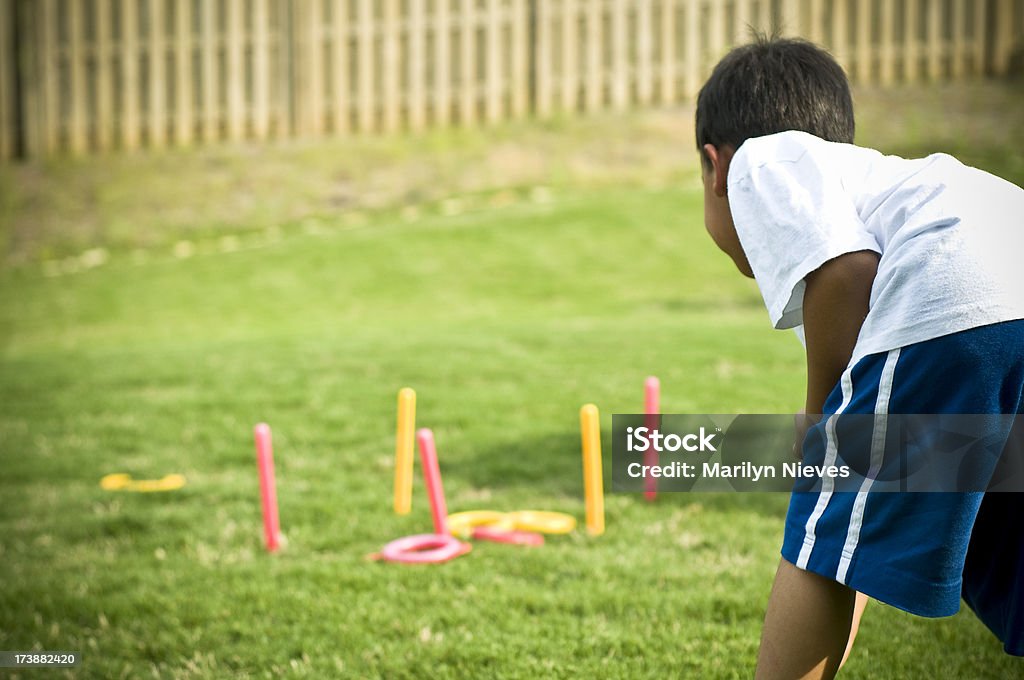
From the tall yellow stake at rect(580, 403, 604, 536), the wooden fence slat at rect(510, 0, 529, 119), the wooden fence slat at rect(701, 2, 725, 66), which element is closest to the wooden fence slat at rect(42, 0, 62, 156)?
the wooden fence slat at rect(510, 0, 529, 119)

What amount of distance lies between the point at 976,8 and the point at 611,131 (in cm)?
→ 491

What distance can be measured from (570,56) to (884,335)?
13269 mm

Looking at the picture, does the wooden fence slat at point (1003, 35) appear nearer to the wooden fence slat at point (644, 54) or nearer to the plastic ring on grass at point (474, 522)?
the wooden fence slat at point (644, 54)

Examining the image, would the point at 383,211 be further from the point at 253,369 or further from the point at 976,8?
the point at 976,8

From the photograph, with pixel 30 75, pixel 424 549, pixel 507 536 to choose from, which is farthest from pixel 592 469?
pixel 30 75

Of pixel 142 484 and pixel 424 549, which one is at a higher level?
pixel 424 549

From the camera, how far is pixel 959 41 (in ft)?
44.6

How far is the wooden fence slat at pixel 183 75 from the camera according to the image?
50.4ft

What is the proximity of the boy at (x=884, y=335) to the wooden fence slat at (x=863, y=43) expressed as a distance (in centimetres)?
1295

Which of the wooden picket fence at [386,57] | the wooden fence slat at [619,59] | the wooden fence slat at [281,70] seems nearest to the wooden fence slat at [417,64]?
the wooden picket fence at [386,57]

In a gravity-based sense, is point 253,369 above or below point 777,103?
below

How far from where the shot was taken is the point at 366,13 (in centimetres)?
1488

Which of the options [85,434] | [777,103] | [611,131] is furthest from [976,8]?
[777,103]

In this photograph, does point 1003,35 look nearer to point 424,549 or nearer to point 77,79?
point 424,549
